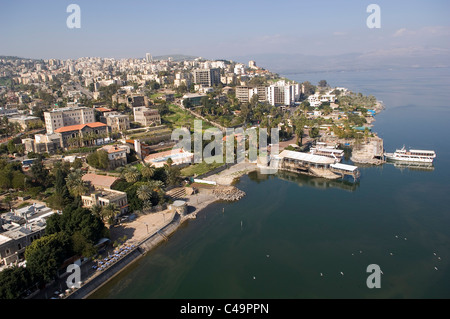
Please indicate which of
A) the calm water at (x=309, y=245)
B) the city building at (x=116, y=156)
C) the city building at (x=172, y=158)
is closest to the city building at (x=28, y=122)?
the city building at (x=116, y=156)

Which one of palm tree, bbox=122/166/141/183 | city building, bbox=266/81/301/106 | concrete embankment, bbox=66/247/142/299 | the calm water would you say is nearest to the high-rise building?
city building, bbox=266/81/301/106

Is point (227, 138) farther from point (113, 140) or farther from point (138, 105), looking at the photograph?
point (138, 105)

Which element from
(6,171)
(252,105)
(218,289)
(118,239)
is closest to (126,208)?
(118,239)

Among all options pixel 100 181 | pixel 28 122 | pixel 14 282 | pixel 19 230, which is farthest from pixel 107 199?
pixel 28 122

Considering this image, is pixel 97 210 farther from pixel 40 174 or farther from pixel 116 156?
pixel 116 156

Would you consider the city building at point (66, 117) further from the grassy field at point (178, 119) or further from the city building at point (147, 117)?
the grassy field at point (178, 119)

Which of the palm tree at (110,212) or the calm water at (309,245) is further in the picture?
the palm tree at (110,212)
